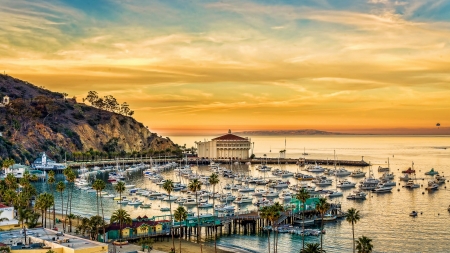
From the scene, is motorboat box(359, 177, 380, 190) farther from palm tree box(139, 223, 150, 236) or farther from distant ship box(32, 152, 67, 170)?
distant ship box(32, 152, 67, 170)

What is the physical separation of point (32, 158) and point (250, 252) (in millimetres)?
139284

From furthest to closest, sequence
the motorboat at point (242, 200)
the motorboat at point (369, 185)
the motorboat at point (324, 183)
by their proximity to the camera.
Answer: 1. the motorboat at point (324, 183)
2. the motorboat at point (369, 185)
3. the motorboat at point (242, 200)

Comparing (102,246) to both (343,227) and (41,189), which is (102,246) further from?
(41,189)

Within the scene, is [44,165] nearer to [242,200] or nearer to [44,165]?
[44,165]

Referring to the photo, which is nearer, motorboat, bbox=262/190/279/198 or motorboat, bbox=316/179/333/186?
motorboat, bbox=262/190/279/198

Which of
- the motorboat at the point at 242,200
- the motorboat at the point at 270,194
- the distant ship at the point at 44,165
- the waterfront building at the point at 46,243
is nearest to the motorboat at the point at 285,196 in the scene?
the motorboat at the point at 270,194

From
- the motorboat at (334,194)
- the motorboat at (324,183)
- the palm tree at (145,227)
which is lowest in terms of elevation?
the palm tree at (145,227)

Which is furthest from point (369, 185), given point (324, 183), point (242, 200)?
point (242, 200)

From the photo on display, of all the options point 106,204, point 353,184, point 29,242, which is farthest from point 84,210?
point 353,184

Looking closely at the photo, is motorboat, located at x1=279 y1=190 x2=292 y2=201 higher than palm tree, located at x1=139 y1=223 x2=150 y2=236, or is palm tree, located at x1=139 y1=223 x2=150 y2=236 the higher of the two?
motorboat, located at x1=279 y1=190 x2=292 y2=201

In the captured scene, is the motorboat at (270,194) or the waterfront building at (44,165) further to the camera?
the waterfront building at (44,165)

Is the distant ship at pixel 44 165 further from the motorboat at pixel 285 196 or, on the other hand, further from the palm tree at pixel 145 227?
the palm tree at pixel 145 227

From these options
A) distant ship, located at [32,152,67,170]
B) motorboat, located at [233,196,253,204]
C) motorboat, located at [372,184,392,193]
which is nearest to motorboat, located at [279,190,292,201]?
motorboat, located at [233,196,253,204]

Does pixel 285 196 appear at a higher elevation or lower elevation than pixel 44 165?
lower
